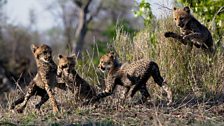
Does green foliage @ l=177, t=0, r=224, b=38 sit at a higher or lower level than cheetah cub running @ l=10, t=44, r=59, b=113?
higher

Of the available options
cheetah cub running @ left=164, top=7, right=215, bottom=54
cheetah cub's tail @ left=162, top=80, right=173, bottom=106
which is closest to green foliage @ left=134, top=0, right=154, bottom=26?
cheetah cub running @ left=164, top=7, right=215, bottom=54

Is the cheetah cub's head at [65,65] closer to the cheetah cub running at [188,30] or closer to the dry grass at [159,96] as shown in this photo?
the dry grass at [159,96]

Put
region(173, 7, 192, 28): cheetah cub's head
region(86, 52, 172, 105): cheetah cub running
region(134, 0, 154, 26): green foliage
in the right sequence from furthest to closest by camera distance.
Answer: region(134, 0, 154, 26): green foliage, region(173, 7, 192, 28): cheetah cub's head, region(86, 52, 172, 105): cheetah cub running

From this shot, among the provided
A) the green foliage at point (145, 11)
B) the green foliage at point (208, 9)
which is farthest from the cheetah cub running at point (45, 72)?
the green foliage at point (208, 9)

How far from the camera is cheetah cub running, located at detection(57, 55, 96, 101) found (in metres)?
10.4

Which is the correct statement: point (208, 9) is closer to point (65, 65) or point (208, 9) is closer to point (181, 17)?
point (181, 17)

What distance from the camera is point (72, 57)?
10.5 m

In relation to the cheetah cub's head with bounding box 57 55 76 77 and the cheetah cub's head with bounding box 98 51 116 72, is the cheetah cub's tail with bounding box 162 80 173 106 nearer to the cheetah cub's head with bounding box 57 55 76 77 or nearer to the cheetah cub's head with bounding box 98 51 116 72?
the cheetah cub's head with bounding box 98 51 116 72

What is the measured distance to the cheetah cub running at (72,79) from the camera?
1041 cm

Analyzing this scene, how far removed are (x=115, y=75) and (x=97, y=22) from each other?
163 feet

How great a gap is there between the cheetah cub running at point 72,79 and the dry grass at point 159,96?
156mm

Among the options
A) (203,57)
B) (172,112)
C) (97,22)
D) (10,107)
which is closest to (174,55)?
(203,57)

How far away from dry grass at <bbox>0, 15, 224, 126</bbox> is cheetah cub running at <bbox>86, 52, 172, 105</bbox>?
22 centimetres

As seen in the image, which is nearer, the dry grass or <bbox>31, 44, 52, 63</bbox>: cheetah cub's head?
the dry grass
